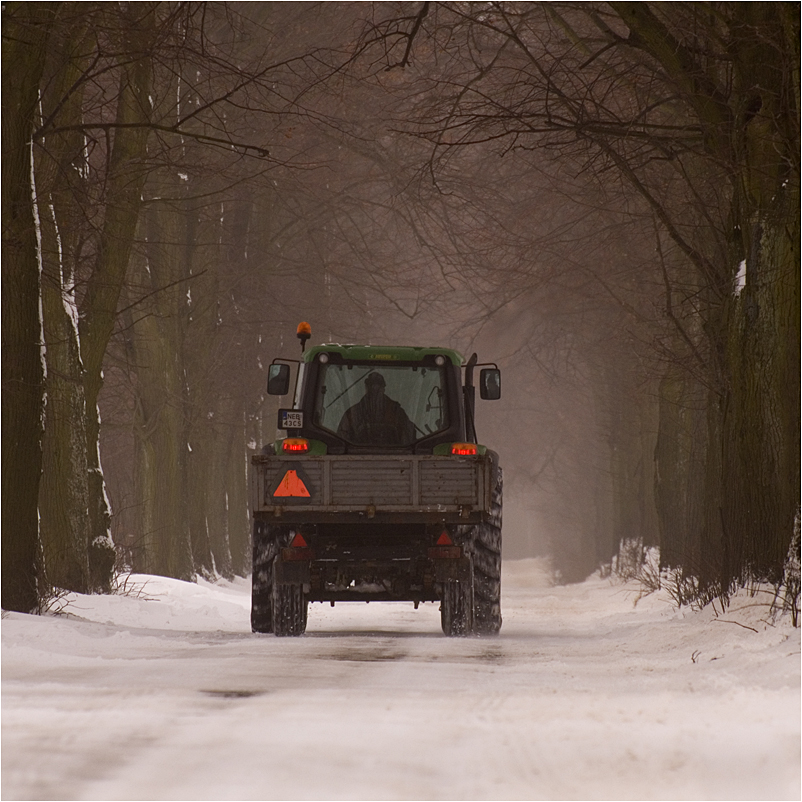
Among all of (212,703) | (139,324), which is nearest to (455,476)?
(212,703)

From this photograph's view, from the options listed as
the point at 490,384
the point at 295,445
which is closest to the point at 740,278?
the point at 490,384

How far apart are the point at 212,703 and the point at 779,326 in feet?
20.3

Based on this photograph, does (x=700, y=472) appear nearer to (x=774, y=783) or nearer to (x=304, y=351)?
(x=304, y=351)

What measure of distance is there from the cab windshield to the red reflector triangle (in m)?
1.40

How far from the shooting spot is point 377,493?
36.9 feet

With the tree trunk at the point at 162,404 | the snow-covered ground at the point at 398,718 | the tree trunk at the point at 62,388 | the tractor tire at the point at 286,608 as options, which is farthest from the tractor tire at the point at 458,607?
the tree trunk at the point at 162,404

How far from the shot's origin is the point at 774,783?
13.9ft

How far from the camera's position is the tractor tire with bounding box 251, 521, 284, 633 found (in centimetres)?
1201

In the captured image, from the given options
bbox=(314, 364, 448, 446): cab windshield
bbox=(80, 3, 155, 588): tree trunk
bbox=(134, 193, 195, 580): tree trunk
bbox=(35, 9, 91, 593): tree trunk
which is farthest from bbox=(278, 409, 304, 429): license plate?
bbox=(134, 193, 195, 580): tree trunk

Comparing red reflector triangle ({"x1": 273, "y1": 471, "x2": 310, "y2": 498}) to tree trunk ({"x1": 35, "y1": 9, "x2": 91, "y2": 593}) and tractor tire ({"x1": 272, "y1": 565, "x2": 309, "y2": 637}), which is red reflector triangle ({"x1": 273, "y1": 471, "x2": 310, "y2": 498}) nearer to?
tractor tire ({"x1": 272, "y1": 565, "x2": 309, "y2": 637})

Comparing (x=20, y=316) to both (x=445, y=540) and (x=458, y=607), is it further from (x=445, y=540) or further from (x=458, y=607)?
(x=458, y=607)

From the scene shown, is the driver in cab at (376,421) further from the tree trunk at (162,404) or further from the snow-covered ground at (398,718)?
the tree trunk at (162,404)

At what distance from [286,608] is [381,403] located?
2.33m

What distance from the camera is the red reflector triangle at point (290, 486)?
36.9ft
